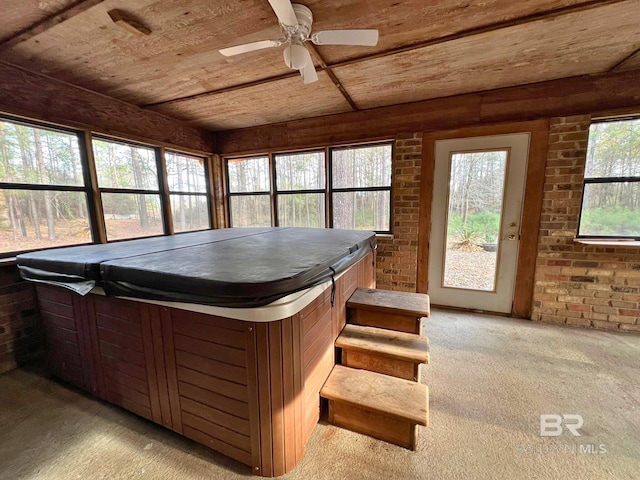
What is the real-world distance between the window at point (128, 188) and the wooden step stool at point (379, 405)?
9.66ft

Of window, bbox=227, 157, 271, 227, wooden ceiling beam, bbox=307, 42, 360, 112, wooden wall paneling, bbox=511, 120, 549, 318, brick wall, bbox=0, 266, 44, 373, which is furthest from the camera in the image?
window, bbox=227, 157, 271, 227

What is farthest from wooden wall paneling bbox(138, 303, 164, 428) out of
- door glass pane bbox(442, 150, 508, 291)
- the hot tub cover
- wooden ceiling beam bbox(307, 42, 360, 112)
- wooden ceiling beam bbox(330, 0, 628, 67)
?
door glass pane bbox(442, 150, 508, 291)

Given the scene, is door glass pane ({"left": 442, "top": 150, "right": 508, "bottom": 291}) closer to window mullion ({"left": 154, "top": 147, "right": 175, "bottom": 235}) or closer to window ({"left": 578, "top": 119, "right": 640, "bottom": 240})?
window ({"left": 578, "top": 119, "right": 640, "bottom": 240})

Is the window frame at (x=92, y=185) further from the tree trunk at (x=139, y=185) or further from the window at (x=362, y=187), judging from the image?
the window at (x=362, y=187)

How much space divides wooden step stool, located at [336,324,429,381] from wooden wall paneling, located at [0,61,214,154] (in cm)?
321

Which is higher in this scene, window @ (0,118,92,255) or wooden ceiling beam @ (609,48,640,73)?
wooden ceiling beam @ (609,48,640,73)

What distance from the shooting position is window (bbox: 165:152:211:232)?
3.55 metres

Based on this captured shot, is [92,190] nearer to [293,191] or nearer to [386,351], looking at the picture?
[293,191]

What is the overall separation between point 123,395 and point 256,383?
108 cm

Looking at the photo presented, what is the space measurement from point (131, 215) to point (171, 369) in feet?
8.11

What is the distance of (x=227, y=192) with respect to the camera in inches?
167

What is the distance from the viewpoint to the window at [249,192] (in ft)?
13.1

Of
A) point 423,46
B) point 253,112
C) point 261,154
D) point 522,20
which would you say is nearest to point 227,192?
point 261,154

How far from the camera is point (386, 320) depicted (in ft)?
6.31
